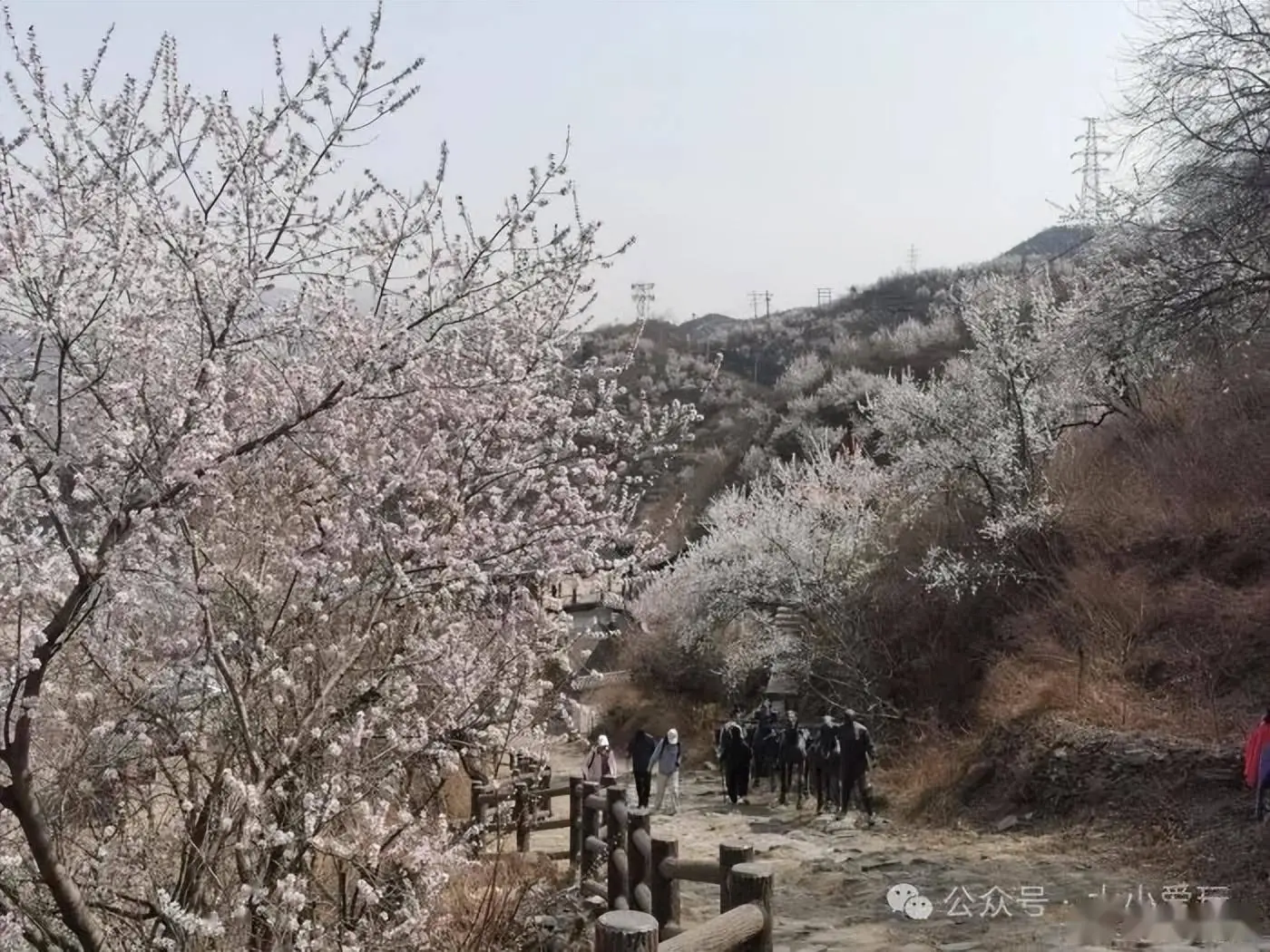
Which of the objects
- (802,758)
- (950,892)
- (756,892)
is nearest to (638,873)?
(756,892)

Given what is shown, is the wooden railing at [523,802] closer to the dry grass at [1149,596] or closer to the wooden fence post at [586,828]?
the wooden fence post at [586,828]

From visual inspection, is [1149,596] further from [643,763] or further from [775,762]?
[643,763]

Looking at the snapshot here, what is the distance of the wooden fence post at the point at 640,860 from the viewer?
701 cm

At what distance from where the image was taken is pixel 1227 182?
37.3 ft

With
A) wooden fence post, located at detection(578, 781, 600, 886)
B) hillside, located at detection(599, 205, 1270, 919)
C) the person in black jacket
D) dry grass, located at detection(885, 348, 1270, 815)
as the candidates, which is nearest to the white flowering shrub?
hillside, located at detection(599, 205, 1270, 919)

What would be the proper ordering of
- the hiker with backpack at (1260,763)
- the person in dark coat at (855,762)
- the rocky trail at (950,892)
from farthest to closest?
the person in dark coat at (855,762), the hiker with backpack at (1260,763), the rocky trail at (950,892)

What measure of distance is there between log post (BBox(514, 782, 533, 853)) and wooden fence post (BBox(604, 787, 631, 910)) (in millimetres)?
1666

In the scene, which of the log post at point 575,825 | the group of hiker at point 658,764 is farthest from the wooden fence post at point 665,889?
the group of hiker at point 658,764

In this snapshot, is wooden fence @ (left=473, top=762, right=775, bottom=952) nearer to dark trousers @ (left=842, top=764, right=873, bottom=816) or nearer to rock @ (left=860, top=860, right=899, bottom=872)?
rock @ (left=860, top=860, right=899, bottom=872)

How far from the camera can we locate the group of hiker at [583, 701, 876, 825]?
13.5m

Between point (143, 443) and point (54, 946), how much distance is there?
2.32 meters

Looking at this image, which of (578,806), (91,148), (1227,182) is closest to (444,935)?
(578,806)

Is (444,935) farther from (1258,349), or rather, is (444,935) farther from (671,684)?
(671,684)

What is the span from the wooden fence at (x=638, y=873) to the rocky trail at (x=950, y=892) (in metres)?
1.12
